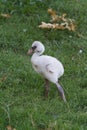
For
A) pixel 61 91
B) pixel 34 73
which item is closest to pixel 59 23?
pixel 34 73

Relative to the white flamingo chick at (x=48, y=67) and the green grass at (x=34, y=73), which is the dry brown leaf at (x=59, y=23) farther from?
the white flamingo chick at (x=48, y=67)

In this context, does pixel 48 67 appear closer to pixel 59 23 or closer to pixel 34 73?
pixel 34 73

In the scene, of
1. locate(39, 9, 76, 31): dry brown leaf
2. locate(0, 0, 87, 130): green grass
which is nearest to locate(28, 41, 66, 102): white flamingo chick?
locate(0, 0, 87, 130): green grass

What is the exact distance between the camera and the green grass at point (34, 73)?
471cm

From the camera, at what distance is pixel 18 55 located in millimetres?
6254

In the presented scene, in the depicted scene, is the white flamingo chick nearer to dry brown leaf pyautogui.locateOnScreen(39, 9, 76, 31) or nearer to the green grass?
the green grass

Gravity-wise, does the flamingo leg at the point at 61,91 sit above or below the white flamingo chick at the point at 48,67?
below

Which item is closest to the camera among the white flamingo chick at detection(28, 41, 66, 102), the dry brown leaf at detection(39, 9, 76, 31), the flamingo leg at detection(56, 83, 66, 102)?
the white flamingo chick at detection(28, 41, 66, 102)

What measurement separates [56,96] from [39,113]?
53 cm

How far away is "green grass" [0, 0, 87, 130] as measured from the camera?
15.5 feet

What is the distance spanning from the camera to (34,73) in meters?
5.70

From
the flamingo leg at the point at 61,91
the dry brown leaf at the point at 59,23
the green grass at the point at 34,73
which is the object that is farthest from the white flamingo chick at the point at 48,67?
the dry brown leaf at the point at 59,23

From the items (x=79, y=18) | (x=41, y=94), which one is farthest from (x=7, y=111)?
(x=79, y=18)

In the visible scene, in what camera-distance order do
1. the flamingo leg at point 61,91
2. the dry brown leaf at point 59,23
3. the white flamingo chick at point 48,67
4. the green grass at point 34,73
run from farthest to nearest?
1. the dry brown leaf at point 59,23
2. the flamingo leg at point 61,91
3. the white flamingo chick at point 48,67
4. the green grass at point 34,73
